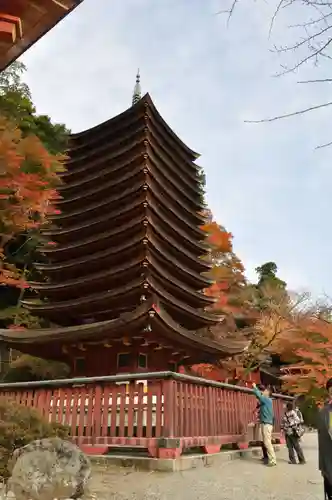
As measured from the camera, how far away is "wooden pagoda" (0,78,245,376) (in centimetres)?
1434

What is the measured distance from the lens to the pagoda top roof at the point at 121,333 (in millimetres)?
12781

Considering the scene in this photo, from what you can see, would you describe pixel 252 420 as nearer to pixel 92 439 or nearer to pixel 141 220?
pixel 92 439

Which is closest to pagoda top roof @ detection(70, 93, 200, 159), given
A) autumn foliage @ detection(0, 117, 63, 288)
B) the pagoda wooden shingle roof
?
the pagoda wooden shingle roof

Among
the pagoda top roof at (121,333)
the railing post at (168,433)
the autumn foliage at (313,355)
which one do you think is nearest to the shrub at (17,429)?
the railing post at (168,433)

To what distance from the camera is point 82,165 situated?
19500 mm

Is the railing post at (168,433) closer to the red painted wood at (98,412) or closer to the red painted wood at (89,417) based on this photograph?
the red painted wood at (98,412)

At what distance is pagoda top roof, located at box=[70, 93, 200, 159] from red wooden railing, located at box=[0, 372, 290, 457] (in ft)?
41.3

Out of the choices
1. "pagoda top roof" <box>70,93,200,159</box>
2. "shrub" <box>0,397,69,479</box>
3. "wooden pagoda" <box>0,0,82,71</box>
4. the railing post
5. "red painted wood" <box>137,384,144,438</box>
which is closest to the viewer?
"wooden pagoda" <box>0,0,82,71</box>

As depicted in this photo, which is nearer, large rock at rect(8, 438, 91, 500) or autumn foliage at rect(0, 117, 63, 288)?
large rock at rect(8, 438, 91, 500)

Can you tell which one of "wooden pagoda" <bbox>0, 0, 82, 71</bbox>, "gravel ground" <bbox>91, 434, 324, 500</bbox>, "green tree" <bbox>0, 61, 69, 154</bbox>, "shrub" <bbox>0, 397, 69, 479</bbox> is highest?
"green tree" <bbox>0, 61, 69, 154</bbox>

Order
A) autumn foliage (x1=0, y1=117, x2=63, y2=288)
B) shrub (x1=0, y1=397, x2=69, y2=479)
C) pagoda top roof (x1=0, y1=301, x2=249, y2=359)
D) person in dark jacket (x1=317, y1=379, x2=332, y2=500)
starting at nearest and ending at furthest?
person in dark jacket (x1=317, y1=379, x2=332, y2=500), shrub (x1=0, y1=397, x2=69, y2=479), pagoda top roof (x1=0, y1=301, x2=249, y2=359), autumn foliage (x1=0, y1=117, x2=63, y2=288)

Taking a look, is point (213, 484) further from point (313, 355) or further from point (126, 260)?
point (313, 355)

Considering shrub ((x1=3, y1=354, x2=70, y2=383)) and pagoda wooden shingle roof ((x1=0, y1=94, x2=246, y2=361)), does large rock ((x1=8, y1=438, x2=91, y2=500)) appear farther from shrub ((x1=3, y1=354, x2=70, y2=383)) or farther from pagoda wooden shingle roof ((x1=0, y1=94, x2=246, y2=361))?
shrub ((x1=3, y1=354, x2=70, y2=383))

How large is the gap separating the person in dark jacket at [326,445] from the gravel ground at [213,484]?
138 cm
